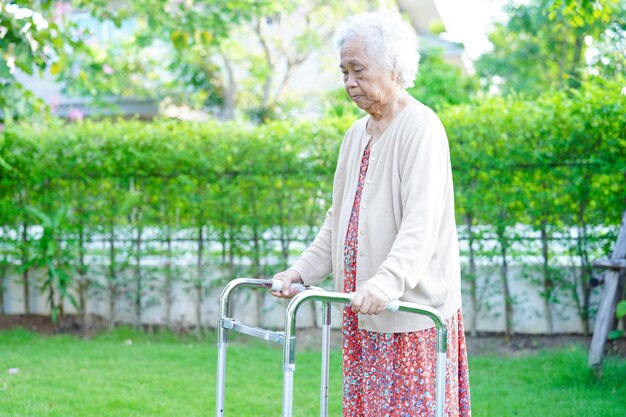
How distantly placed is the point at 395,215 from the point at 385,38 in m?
0.48

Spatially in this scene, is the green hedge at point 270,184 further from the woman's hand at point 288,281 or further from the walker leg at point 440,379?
the walker leg at point 440,379

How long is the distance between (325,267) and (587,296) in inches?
138

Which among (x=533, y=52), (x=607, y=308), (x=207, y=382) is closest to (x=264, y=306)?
(x=207, y=382)

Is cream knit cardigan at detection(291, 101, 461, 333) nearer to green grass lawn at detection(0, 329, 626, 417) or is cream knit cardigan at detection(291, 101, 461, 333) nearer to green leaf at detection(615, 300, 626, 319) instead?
green grass lawn at detection(0, 329, 626, 417)

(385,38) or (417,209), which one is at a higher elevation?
(385,38)

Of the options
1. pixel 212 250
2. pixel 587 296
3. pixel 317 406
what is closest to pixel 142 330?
pixel 212 250

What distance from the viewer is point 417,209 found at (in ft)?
7.09

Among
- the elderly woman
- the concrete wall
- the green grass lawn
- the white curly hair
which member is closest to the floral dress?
the elderly woman

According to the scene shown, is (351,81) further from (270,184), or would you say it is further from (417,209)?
(270,184)

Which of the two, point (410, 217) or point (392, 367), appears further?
point (392, 367)

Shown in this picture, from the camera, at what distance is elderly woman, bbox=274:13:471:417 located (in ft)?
7.29

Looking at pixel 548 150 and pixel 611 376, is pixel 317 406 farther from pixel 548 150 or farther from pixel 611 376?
pixel 548 150

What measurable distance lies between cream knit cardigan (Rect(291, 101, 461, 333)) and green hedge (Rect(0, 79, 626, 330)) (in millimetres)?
3230

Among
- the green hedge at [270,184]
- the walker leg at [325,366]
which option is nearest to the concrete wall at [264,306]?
the green hedge at [270,184]
